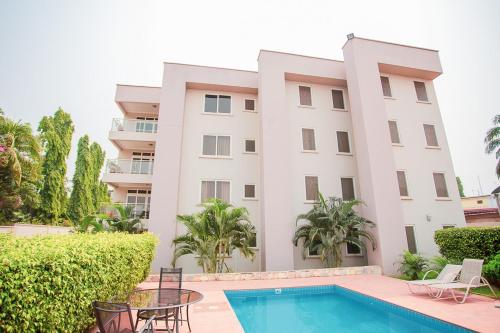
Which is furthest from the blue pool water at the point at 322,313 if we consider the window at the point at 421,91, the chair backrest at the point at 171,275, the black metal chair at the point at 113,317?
the window at the point at 421,91

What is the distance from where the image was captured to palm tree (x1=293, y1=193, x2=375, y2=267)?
12984 millimetres

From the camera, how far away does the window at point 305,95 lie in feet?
56.6

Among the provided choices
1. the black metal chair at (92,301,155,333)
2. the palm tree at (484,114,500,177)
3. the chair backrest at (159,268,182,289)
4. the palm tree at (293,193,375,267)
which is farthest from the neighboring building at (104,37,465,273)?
the palm tree at (484,114,500,177)

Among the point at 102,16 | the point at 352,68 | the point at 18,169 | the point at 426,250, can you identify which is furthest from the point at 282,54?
the point at 18,169

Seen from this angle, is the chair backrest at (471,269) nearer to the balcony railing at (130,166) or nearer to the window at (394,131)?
the window at (394,131)

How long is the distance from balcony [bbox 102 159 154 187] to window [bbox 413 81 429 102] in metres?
19.0

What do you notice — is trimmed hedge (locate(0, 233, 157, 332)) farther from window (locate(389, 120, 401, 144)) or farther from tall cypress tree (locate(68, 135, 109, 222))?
tall cypress tree (locate(68, 135, 109, 222))

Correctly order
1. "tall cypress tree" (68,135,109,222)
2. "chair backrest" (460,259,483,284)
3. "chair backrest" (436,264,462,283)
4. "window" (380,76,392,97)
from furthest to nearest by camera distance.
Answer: "tall cypress tree" (68,135,109,222) → "window" (380,76,392,97) → "chair backrest" (436,264,462,283) → "chair backrest" (460,259,483,284)

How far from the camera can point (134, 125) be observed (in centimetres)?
1881

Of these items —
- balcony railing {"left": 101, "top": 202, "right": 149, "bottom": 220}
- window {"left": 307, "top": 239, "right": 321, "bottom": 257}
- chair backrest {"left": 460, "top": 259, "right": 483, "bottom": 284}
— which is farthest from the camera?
balcony railing {"left": 101, "top": 202, "right": 149, "bottom": 220}

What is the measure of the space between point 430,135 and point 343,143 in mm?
5632

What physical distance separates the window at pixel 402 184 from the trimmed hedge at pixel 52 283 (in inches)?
608

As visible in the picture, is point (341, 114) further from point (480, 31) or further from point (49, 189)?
point (49, 189)

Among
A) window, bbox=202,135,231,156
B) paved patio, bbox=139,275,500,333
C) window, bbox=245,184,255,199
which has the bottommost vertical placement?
paved patio, bbox=139,275,500,333
